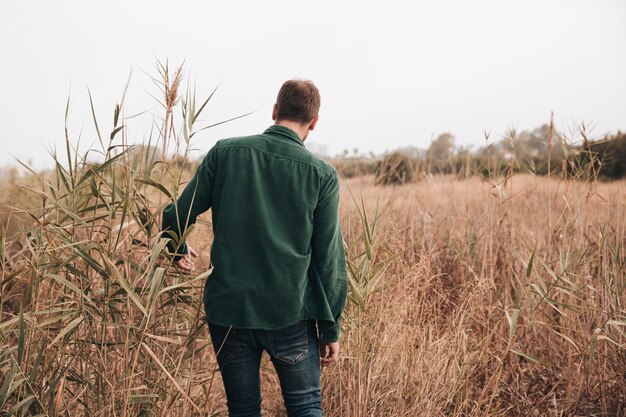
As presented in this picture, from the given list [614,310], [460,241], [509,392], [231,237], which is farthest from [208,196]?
[460,241]

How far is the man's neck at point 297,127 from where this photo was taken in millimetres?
1863

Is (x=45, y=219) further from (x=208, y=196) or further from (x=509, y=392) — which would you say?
(x=509, y=392)

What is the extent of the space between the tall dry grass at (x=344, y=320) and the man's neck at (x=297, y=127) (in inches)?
17.9

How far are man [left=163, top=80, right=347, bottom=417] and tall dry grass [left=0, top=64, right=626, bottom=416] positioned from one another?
0.15 meters

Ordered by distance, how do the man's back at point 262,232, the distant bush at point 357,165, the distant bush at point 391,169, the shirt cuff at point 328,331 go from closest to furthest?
the man's back at point 262,232
the shirt cuff at point 328,331
the distant bush at point 391,169
the distant bush at point 357,165

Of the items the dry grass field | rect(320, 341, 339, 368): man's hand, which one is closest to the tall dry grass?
the dry grass field

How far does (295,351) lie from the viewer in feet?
5.97

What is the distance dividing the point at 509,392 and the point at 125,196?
253cm

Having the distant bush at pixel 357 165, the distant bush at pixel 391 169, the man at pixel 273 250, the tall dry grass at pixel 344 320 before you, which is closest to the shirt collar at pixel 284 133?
the man at pixel 273 250

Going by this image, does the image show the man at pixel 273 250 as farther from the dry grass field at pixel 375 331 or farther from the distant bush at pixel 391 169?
the distant bush at pixel 391 169

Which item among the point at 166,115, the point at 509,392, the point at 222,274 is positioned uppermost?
the point at 166,115

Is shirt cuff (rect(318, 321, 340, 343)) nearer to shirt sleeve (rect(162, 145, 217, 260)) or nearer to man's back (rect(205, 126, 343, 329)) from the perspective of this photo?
man's back (rect(205, 126, 343, 329))

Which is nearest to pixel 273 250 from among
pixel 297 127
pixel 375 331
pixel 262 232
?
pixel 262 232

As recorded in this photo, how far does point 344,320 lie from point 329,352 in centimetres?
61
